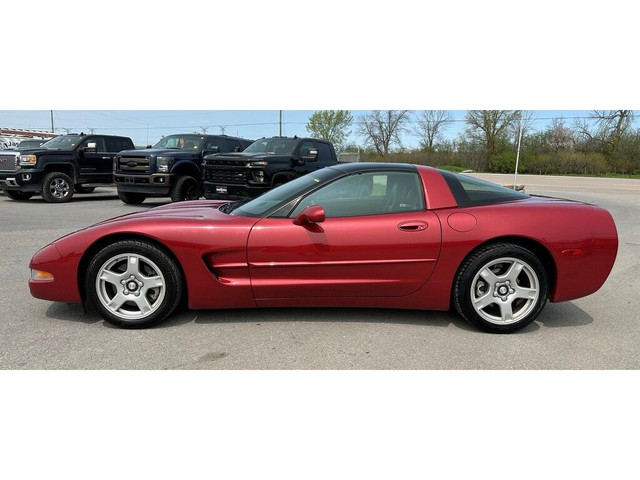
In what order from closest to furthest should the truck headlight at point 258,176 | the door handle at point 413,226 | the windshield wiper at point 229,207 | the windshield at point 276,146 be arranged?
the door handle at point 413,226 → the windshield wiper at point 229,207 → the truck headlight at point 258,176 → the windshield at point 276,146

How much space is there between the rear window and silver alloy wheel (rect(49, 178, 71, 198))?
1246 centimetres

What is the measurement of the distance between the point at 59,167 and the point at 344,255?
492 inches

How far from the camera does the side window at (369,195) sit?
3580 millimetres

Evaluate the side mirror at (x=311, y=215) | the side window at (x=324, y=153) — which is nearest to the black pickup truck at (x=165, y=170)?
the side window at (x=324, y=153)

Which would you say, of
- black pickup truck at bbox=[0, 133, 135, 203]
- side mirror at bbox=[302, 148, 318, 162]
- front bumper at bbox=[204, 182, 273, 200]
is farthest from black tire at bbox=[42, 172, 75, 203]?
side mirror at bbox=[302, 148, 318, 162]

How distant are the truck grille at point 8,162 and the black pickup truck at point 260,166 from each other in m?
6.21

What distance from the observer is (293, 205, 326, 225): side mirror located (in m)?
3.35

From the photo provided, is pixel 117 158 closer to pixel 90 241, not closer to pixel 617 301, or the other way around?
pixel 90 241

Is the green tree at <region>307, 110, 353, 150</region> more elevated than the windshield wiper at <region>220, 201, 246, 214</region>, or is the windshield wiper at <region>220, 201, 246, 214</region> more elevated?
the green tree at <region>307, 110, 353, 150</region>

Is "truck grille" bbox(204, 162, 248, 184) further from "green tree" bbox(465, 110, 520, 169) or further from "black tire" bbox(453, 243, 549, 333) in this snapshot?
"green tree" bbox(465, 110, 520, 169)

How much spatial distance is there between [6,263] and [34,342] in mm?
2937

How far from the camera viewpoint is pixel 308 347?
3166 millimetres

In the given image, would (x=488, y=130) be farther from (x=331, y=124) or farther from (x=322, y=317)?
(x=322, y=317)

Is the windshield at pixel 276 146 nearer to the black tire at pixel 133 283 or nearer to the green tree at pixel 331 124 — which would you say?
the black tire at pixel 133 283
